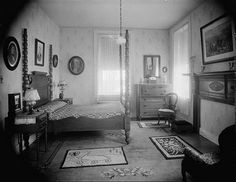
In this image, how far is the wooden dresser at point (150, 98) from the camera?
690 centimetres

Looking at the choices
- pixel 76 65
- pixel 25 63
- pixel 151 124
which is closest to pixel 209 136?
pixel 151 124

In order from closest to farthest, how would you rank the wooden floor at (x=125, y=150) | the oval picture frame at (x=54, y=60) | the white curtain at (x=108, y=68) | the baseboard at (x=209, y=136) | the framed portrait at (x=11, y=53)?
1. the wooden floor at (x=125, y=150)
2. the framed portrait at (x=11, y=53)
3. the baseboard at (x=209, y=136)
4. the oval picture frame at (x=54, y=60)
5. the white curtain at (x=108, y=68)

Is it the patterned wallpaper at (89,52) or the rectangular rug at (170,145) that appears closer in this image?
the rectangular rug at (170,145)

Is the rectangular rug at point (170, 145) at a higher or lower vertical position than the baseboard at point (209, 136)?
lower

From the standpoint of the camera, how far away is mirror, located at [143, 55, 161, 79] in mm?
7500

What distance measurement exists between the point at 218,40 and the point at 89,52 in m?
4.53

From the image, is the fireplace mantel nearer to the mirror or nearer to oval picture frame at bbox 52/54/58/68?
the mirror

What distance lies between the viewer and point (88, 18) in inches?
244

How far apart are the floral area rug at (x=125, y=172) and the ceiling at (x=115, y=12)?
3.89 meters

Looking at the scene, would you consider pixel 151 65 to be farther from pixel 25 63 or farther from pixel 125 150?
pixel 25 63

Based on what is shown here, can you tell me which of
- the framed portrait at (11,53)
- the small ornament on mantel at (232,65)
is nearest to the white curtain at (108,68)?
the framed portrait at (11,53)

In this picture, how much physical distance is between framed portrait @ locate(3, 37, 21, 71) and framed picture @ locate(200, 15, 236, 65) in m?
4.26

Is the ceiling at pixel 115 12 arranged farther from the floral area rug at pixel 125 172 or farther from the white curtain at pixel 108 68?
the floral area rug at pixel 125 172

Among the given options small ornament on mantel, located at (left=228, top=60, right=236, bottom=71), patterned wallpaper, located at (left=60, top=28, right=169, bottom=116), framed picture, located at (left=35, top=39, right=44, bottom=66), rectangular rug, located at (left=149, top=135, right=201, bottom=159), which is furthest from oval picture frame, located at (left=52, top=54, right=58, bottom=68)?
small ornament on mantel, located at (left=228, top=60, right=236, bottom=71)
